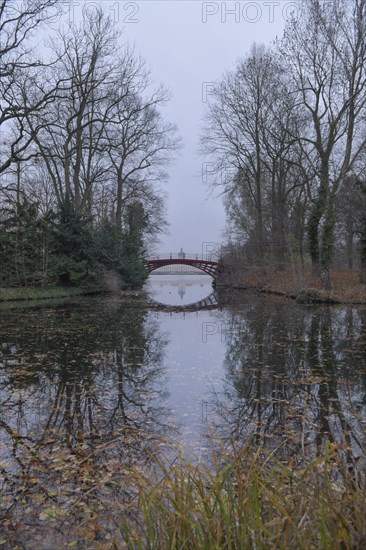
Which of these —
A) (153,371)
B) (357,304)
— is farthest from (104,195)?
(153,371)

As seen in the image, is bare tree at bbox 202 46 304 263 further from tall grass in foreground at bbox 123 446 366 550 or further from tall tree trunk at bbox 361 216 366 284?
tall grass in foreground at bbox 123 446 366 550

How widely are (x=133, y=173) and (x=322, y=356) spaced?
26.6 metres

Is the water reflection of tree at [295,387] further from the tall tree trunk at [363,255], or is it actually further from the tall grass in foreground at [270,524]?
the tall tree trunk at [363,255]

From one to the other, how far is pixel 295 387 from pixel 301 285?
1685cm

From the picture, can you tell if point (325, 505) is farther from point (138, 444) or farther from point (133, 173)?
point (133, 173)

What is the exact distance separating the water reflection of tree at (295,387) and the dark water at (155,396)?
2cm

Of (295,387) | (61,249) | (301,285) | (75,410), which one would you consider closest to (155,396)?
(75,410)

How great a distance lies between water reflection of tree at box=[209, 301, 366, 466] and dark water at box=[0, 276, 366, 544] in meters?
0.02

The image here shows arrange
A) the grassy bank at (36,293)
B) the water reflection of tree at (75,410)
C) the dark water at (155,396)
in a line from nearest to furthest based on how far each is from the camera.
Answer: the water reflection of tree at (75,410) < the dark water at (155,396) < the grassy bank at (36,293)

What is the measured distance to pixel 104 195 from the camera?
33281 mm

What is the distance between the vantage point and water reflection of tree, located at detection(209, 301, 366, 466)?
174 inches

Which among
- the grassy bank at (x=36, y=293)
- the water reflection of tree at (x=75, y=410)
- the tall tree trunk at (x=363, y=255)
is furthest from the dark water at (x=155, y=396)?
the tall tree trunk at (x=363, y=255)

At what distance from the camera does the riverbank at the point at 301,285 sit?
63.0 ft

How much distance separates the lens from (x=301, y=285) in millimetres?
22391
